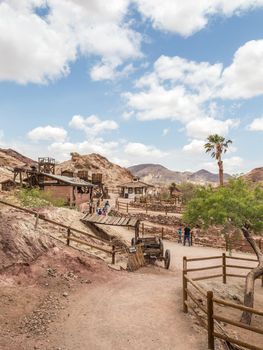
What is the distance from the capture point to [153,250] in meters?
19.0

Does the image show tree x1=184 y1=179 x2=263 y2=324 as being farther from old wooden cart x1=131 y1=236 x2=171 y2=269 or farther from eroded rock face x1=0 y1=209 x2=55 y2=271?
eroded rock face x1=0 y1=209 x2=55 y2=271

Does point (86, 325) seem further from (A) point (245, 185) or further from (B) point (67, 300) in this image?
(A) point (245, 185)

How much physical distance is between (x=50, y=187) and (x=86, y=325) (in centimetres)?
3589

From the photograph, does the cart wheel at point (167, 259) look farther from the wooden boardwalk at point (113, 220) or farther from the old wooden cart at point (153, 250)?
the wooden boardwalk at point (113, 220)

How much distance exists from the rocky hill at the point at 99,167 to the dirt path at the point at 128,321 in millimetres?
79545

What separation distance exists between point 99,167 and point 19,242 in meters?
88.6

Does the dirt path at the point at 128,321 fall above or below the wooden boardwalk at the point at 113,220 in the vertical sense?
below

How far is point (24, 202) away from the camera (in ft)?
74.5

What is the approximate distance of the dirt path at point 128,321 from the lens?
8.73 metres

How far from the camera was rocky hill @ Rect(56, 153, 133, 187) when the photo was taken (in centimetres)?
9606

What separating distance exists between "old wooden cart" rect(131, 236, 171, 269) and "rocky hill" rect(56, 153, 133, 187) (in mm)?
73420

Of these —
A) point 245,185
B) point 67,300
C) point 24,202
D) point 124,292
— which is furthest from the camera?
point 24,202

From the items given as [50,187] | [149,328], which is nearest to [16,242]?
[149,328]

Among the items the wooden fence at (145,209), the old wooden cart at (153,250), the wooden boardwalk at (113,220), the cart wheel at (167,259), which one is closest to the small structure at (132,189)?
the wooden fence at (145,209)
